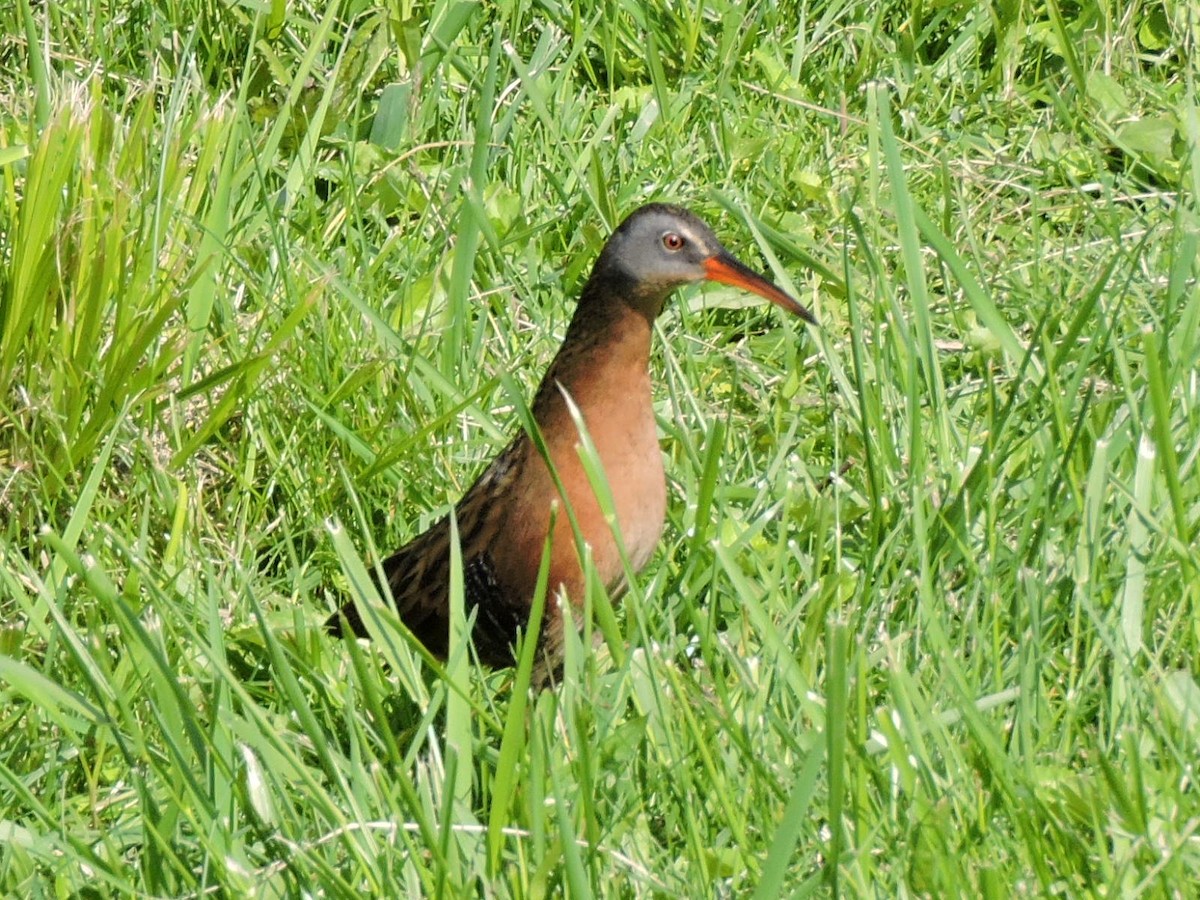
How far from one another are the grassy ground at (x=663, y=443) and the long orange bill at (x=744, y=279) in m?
0.10

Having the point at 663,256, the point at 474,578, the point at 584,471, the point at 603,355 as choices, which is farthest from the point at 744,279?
the point at 474,578

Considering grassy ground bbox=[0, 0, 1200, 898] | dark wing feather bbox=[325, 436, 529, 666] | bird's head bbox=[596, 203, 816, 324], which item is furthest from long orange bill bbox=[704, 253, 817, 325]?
dark wing feather bbox=[325, 436, 529, 666]

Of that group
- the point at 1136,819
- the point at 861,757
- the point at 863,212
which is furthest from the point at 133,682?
the point at 863,212

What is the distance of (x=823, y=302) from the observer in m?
4.07

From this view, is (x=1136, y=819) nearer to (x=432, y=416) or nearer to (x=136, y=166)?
(x=432, y=416)

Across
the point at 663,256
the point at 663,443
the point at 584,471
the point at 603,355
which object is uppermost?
the point at 663,256

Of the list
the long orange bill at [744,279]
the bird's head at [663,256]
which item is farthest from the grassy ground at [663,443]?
the bird's head at [663,256]

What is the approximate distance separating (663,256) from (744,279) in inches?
7.4

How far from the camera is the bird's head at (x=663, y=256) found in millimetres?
3035

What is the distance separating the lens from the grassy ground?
224 cm

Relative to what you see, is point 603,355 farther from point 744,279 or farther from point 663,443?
point 663,443

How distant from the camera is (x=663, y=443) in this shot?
3.67 m

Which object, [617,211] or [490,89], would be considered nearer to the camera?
[490,89]

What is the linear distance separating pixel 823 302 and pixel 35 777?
2.01 meters
